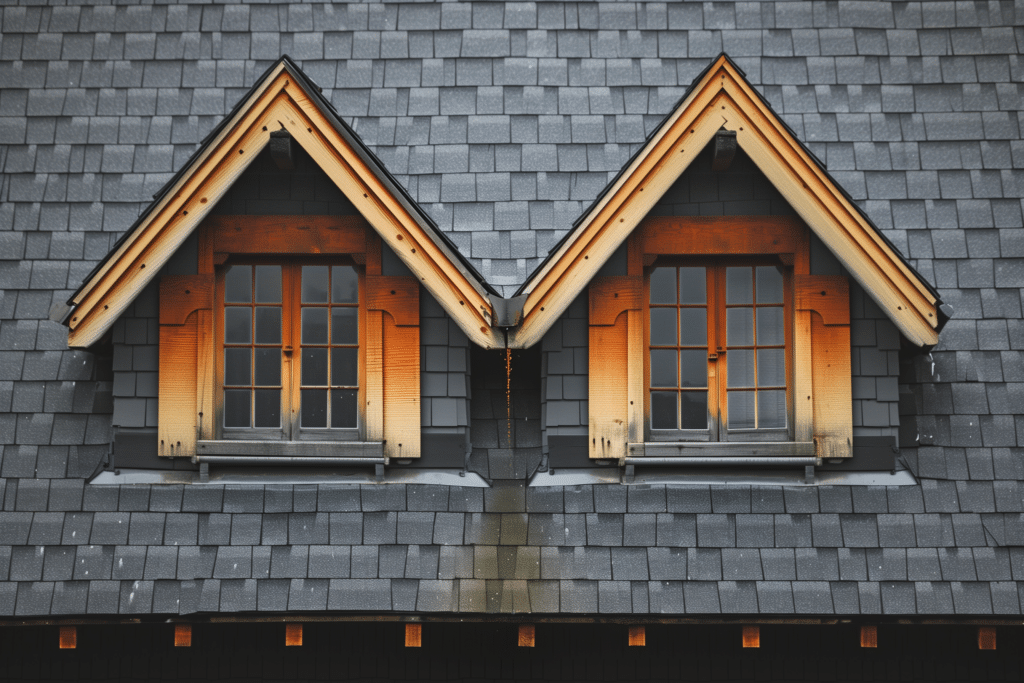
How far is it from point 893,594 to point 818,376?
128cm

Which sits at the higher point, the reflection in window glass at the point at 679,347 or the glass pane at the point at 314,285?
the glass pane at the point at 314,285

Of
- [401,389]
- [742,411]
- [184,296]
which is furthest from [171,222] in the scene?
[742,411]

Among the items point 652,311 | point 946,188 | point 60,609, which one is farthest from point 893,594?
point 60,609

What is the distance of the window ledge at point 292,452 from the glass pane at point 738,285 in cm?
228

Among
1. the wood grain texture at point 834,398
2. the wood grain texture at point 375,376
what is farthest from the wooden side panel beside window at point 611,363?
the wood grain texture at point 375,376

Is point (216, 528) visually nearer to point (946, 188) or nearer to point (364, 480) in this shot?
point (364, 480)

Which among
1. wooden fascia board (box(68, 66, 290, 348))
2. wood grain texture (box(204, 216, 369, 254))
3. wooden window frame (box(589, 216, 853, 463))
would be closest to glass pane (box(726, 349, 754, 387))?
wooden window frame (box(589, 216, 853, 463))

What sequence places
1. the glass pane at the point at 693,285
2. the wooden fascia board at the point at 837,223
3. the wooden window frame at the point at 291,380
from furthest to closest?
the glass pane at the point at 693,285 → the wooden window frame at the point at 291,380 → the wooden fascia board at the point at 837,223

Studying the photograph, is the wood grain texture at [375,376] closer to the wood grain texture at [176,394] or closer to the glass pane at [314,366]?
the glass pane at [314,366]

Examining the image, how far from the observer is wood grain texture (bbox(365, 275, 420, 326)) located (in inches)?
208

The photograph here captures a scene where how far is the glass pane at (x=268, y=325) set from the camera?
536cm

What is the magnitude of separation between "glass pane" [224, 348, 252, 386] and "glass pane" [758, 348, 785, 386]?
308 centimetres

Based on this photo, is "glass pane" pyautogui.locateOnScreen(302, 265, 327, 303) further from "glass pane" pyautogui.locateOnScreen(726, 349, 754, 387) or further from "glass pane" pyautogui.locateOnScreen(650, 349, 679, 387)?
"glass pane" pyautogui.locateOnScreen(726, 349, 754, 387)

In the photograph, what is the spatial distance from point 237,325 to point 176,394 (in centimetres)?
54
